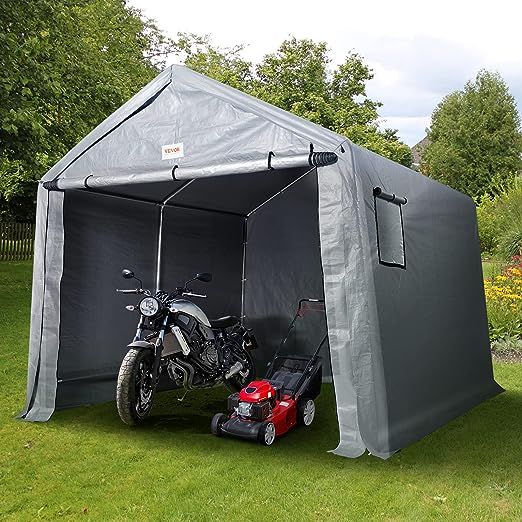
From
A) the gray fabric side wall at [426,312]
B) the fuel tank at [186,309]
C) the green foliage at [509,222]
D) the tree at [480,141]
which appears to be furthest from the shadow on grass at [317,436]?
the tree at [480,141]

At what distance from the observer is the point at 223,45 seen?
3472cm

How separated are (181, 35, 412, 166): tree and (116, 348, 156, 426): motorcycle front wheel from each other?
805 inches

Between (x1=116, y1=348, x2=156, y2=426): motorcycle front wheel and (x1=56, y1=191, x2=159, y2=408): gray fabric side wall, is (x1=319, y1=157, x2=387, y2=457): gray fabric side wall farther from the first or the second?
(x1=56, y1=191, x2=159, y2=408): gray fabric side wall

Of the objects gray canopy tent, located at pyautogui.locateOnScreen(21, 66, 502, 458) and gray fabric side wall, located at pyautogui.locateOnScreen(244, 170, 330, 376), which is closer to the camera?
gray canopy tent, located at pyautogui.locateOnScreen(21, 66, 502, 458)

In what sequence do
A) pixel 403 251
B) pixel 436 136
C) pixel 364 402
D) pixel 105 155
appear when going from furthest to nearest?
pixel 436 136
pixel 105 155
pixel 403 251
pixel 364 402

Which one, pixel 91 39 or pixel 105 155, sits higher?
pixel 91 39

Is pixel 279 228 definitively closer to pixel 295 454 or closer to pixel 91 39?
pixel 295 454

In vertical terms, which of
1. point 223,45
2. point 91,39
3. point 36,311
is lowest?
point 36,311

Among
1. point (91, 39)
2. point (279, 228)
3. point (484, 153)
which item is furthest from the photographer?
point (484, 153)

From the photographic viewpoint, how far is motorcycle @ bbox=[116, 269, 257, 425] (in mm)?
4594

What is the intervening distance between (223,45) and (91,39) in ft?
59.8

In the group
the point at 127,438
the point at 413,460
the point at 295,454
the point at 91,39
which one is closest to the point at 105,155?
the point at 127,438

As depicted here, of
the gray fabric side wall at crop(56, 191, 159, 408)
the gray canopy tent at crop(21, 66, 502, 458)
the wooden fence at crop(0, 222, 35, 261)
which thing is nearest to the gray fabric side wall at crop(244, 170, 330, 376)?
the gray canopy tent at crop(21, 66, 502, 458)

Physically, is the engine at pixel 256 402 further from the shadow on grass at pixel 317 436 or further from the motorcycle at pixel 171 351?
the motorcycle at pixel 171 351
